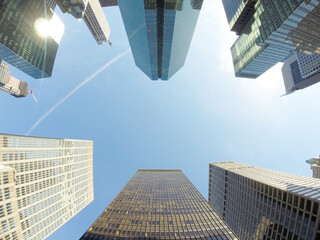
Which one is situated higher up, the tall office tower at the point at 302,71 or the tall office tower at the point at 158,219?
the tall office tower at the point at 302,71

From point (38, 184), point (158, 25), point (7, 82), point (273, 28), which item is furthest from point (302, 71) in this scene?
point (7, 82)

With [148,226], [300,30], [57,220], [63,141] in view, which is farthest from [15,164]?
[300,30]

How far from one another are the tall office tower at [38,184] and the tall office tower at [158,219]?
43.3 m

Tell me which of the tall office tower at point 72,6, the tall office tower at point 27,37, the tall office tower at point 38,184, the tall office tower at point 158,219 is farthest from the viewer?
the tall office tower at point 72,6

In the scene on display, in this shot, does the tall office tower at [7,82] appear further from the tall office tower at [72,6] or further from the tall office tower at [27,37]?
the tall office tower at [72,6]

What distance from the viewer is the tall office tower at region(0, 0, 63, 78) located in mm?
122875

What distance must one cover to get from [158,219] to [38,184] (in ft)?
250

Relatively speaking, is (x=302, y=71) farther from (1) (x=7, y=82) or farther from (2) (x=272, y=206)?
(1) (x=7, y=82)

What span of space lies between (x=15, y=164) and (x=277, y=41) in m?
150

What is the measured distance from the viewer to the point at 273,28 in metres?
94.7

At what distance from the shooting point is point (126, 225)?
2586 inches

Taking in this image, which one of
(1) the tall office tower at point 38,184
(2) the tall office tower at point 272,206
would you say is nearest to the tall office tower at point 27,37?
(1) the tall office tower at point 38,184

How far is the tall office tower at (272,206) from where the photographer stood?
183 feet

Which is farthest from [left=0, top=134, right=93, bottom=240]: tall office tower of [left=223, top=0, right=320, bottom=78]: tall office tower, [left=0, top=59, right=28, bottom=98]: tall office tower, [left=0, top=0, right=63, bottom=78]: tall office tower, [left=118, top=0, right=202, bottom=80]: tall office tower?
[left=223, top=0, right=320, bottom=78]: tall office tower
